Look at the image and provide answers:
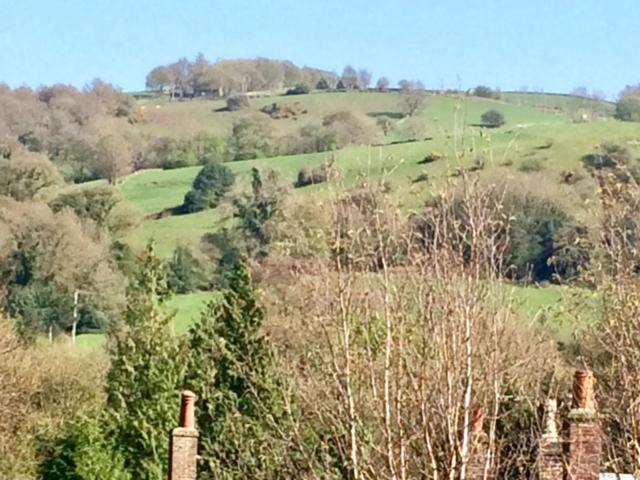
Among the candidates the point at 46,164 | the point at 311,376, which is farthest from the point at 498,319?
the point at 46,164

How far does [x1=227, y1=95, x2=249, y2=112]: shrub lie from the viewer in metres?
107

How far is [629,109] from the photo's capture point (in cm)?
7694

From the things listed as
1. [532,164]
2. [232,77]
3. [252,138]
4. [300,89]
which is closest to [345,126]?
[252,138]

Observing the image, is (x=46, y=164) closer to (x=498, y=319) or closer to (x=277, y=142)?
(x=277, y=142)

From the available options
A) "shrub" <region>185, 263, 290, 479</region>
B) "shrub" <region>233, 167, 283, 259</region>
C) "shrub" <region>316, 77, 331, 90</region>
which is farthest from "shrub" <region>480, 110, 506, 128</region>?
→ "shrub" <region>185, 263, 290, 479</region>

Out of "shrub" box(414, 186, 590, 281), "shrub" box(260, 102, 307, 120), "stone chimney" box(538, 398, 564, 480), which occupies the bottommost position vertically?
"shrub" box(260, 102, 307, 120)

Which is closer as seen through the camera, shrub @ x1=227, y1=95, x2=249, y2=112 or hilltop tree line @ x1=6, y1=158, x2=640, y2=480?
hilltop tree line @ x1=6, y1=158, x2=640, y2=480

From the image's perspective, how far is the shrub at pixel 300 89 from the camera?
10975cm

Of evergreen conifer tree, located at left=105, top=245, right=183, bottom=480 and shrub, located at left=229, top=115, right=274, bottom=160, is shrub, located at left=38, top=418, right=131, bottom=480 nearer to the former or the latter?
evergreen conifer tree, located at left=105, top=245, right=183, bottom=480

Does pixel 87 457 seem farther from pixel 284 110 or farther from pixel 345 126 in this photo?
pixel 284 110

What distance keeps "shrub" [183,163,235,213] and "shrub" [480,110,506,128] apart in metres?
15.3

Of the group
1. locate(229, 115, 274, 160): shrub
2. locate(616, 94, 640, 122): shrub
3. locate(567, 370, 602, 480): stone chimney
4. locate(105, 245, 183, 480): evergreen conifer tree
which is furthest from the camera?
locate(229, 115, 274, 160): shrub

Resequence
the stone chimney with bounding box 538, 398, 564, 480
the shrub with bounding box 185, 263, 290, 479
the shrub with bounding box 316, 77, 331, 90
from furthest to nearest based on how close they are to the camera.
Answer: the shrub with bounding box 316, 77, 331, 90 → the shrub with bounding box 185, 263, 290, 479 → the stone chimney with bounding box 538, 398, 564, 480

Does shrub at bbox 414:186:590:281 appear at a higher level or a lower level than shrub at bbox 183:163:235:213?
higher
